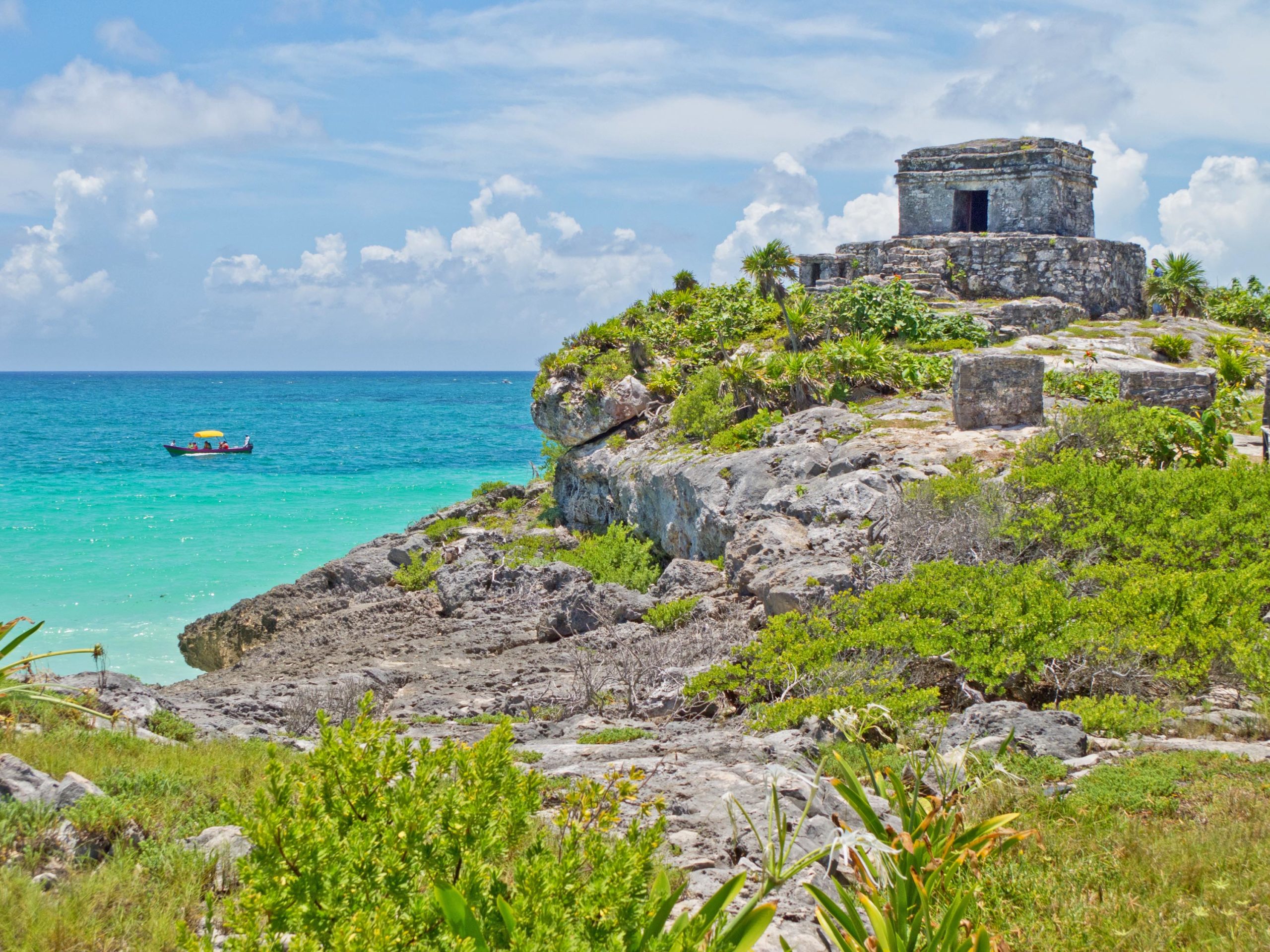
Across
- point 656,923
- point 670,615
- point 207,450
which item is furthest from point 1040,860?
point 207,450

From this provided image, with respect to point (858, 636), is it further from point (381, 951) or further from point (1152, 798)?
point (381, 951)

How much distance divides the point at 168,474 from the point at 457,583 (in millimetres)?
34575

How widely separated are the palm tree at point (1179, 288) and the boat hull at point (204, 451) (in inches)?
1664

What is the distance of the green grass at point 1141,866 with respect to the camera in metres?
3.70

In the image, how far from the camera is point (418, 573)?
17406 mm

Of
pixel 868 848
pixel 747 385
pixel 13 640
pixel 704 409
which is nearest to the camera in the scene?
pixel 868 848

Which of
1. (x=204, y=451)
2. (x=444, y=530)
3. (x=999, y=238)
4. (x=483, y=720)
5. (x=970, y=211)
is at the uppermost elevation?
(x=970, y=211)

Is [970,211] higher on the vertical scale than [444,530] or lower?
higher

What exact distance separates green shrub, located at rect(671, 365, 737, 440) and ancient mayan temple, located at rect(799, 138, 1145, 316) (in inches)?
316

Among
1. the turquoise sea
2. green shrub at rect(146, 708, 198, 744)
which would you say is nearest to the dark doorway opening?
the turquoise sea

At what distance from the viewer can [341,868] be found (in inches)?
110

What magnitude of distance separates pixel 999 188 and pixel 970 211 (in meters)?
1.32

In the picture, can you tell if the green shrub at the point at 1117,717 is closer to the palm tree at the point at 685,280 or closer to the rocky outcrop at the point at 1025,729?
the rocky outcrop at the point at 1025,729

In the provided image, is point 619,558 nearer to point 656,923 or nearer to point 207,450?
point 656,923
